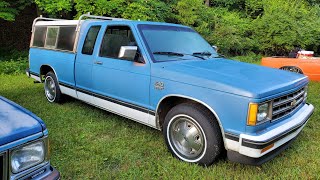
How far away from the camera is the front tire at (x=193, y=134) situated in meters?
3.40

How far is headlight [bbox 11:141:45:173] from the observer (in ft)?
6.53

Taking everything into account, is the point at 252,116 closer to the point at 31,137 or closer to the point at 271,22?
the point at 31,137

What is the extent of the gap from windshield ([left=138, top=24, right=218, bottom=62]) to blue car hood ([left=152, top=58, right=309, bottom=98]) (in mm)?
204

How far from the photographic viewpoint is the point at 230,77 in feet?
11.3

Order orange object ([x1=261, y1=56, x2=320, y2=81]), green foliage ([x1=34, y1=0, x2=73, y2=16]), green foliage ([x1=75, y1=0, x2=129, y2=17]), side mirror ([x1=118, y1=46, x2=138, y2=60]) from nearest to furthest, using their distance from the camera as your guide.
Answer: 1. side mirror ([x1=118, y1=46, x2=138, y2=60])
2. orange object ([x1=261, y1=56, x2=320, y2=81])
3. green foliage ([x1=34, y1=0, x2=73, y2=16])
4. green foliage ([x1=75, y1=0, x2=129, y2=17])

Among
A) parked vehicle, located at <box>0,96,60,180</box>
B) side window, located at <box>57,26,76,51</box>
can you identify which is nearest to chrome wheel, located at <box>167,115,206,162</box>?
parked vehicle, located at <box>0,96,60,180</box>

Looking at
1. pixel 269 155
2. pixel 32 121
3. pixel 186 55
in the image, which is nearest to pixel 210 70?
pixel 186 55

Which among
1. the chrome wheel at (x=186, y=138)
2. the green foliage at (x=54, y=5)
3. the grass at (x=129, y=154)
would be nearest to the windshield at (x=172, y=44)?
the chrome wheel at (x=186, y=138)

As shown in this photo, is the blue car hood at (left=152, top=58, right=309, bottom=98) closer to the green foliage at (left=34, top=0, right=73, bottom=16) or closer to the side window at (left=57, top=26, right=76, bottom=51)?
the side window at (left=57, top=26, right=76, bottom=51)

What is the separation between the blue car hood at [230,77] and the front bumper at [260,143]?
0.42 metres

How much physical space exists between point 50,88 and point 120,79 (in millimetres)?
2688

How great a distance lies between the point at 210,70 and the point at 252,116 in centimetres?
92

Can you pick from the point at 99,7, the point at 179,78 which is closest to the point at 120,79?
the point at 179,78

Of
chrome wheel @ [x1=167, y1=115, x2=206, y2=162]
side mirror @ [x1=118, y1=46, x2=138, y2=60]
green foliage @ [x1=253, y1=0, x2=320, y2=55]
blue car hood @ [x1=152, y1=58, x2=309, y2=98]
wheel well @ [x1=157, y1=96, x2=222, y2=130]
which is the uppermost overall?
green foliage @ [x1=253, y1=0, x2=320, y2=55]
